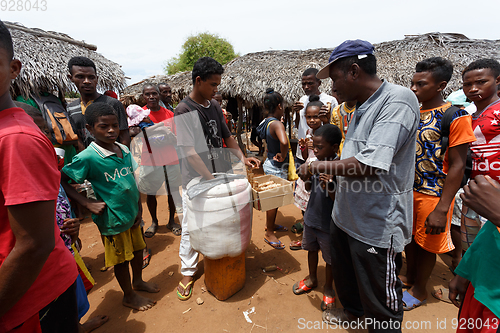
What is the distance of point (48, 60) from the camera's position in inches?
189

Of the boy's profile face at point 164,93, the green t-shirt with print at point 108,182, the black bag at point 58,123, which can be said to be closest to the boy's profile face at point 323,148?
the green t-shirt with print at point 108,182

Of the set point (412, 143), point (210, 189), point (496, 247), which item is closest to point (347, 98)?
point (412, 143)

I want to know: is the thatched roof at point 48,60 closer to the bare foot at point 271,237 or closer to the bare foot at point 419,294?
the bare foot at point 271,237

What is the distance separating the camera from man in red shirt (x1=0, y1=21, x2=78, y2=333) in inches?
31.3

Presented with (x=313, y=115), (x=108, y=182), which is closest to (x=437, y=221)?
(x=313, y=115)

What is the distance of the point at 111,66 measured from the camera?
604cm

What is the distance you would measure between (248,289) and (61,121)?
3700 millimetres

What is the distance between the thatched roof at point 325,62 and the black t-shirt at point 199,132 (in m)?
5.96

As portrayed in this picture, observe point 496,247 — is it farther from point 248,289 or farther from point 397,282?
point 248,289

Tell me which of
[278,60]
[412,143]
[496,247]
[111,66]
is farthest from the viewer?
[278,60]

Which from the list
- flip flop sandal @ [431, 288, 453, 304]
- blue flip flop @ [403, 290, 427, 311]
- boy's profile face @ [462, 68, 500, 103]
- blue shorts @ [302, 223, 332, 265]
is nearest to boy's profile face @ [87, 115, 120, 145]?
blue shorts @ [302, 223, 332, 265]

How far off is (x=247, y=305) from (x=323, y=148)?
1.82 meters

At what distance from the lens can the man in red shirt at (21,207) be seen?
0.79 metres

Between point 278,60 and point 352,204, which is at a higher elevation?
point 278,60
